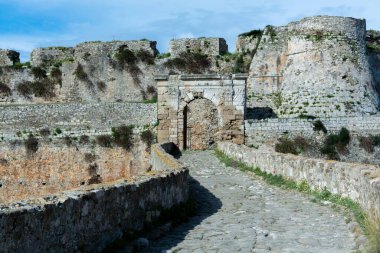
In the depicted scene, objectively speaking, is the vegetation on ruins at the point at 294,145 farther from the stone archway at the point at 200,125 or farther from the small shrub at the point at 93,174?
the small shrub at the point at 93,174

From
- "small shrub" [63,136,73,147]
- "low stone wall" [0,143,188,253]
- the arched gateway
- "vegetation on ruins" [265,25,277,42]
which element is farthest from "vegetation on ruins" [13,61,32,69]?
"low stone wall" [0,143,188,253]

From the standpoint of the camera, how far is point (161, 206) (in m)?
8.91

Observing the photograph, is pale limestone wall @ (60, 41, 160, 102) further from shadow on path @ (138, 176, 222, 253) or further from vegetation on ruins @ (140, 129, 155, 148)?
shadow on path @ (138, 176, 222, 253)

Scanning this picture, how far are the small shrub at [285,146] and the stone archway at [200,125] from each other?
291cm

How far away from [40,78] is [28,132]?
8.10 meters

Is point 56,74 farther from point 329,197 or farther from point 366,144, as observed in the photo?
point 329,197

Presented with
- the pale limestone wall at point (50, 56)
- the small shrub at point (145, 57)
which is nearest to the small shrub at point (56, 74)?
the pale limestone wall at point (50, 56)

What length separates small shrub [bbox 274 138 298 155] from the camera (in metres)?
25.6

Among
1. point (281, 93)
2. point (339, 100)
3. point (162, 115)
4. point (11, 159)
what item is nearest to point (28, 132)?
point (11, 159)

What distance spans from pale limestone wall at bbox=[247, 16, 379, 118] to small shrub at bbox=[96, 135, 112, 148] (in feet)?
24.8

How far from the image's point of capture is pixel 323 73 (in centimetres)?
2944

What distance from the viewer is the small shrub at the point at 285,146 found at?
2556 cm

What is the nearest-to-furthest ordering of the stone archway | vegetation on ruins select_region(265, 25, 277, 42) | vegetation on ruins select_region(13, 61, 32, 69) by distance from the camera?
1. the stone archway
2. vegetation on ruins select_region(265, 25, 277, 42)
3. vegetation on ruins select_region(13, 61, 32, 69)

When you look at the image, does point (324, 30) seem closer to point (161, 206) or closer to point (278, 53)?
point (278, 53)
